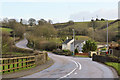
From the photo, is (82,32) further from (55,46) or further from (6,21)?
(6,21)

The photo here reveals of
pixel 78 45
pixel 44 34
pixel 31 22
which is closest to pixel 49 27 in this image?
pixel 44 34

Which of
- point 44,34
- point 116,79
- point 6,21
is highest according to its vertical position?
point 6,21

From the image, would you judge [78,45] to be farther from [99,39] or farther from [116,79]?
[116,79]

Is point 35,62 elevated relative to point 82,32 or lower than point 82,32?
lower

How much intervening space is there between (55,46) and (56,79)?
63285mm

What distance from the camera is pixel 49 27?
8238 centimetres

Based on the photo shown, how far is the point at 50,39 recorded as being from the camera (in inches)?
3250

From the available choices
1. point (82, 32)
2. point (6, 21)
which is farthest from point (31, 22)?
point (82, 32)

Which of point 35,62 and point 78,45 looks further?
point 78,45

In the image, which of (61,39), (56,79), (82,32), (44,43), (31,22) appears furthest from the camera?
(31,22)

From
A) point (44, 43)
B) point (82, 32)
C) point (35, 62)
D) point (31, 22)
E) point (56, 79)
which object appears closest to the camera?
point (56, 79)

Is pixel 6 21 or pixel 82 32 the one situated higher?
pixel 6 21

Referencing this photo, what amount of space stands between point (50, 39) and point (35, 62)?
60797 mm

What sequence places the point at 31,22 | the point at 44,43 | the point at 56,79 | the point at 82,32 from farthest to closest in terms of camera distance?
the point at 31,22, the point at 82,32, the point at 44,43, the point at 56,79
